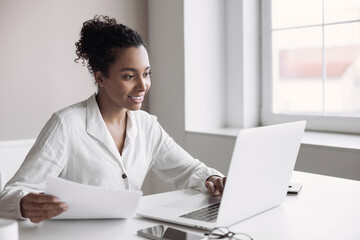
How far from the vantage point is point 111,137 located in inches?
64.2

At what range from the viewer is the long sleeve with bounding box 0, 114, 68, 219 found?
4.17 feet

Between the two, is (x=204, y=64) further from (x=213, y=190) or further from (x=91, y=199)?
(x=91, y=199)

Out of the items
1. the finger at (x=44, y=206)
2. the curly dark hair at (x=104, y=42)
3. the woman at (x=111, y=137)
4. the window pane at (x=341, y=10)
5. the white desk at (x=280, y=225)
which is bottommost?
the white desk at (x=280, y=225)

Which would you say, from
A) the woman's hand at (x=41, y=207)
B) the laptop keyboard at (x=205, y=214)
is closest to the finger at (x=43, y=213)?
the woman's hand at (x=41, y=207)

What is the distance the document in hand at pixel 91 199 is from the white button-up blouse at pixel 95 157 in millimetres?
196

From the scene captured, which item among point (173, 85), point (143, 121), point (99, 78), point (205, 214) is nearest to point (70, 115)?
point (99, 78)

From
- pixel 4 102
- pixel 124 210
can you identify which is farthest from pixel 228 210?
pixel 4 102

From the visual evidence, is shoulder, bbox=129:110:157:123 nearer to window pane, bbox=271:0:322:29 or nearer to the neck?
the neck

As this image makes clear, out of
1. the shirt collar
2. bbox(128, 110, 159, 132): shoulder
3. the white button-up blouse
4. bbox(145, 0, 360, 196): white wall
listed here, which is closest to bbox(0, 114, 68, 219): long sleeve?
the white button-up blouse

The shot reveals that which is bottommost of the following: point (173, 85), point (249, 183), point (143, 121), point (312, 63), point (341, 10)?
point (249, 183)

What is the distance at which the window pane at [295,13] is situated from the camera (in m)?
2.68

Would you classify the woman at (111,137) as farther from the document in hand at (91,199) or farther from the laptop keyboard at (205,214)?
the document in hand at (91,199)

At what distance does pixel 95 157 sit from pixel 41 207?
1.49 ft

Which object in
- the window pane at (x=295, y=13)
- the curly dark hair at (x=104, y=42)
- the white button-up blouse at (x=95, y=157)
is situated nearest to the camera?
the white button-up blouse at (x=95, y=157)
